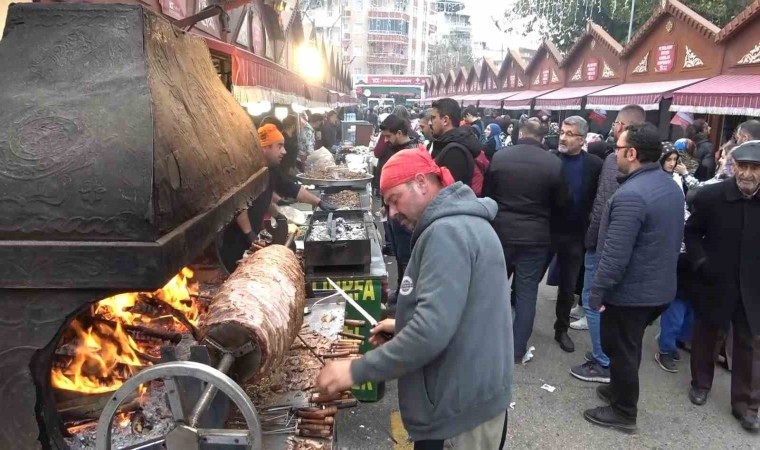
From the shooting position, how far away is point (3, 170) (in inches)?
74.6

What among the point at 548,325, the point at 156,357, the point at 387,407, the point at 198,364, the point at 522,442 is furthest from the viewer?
the point at 548,325

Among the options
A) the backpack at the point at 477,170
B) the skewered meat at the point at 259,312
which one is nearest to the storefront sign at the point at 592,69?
the backpack at the point at 477,170

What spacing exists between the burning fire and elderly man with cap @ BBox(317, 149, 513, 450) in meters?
1.08

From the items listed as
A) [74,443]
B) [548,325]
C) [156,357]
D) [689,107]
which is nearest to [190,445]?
[74,443]

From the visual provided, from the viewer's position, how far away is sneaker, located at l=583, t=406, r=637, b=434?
421 centimetres

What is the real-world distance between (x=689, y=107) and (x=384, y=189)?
11.3 metres

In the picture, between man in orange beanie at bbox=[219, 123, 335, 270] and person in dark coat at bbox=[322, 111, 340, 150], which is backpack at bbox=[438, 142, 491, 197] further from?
person in dark coat at bbox=[322, 111, 340, 150]

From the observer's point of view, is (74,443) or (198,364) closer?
(198,364)

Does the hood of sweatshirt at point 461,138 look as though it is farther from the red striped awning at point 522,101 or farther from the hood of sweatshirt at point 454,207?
the red striped awning at point 522,101

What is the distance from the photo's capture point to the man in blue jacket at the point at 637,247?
379 centimetres

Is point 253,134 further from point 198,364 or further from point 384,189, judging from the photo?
point 198,364

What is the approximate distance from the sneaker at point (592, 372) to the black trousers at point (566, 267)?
2.22 feet

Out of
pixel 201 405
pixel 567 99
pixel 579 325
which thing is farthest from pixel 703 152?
pixel 567 99

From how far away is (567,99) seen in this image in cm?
1830
